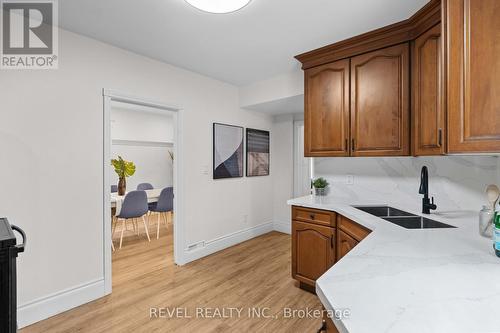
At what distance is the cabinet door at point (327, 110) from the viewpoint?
2.32 m

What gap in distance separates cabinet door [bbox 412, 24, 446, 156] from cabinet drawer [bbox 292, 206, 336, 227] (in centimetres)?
87

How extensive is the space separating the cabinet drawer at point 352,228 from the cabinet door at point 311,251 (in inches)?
5.2

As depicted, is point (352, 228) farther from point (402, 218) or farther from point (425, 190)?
point (425, 190)

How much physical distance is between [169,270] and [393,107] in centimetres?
290

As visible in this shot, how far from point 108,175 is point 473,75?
108 inches

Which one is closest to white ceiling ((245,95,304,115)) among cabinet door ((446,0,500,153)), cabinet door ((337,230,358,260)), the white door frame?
the white door frame

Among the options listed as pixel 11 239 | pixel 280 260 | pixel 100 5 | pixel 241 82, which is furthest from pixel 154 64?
pixel 280 260

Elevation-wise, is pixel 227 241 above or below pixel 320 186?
below

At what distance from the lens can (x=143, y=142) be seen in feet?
18.6

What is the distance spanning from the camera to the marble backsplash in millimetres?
1724

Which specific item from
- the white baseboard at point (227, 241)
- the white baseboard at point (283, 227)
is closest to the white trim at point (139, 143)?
the white baseboard at point (227, 241)

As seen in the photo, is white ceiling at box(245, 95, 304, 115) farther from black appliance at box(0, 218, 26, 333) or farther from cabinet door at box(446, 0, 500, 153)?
black appliance at box(0, 218, 26, 333)

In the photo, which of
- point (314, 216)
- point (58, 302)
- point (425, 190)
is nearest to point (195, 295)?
point (58, 302)

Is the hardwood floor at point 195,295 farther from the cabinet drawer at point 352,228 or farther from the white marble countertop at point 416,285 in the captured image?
the white marble countertop at point 416,285
